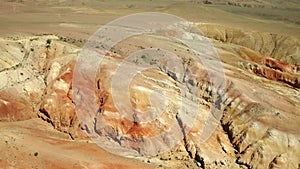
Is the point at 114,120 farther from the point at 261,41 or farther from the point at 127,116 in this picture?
the point at 261,41

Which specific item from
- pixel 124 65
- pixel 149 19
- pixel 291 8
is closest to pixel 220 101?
pixel 124 65

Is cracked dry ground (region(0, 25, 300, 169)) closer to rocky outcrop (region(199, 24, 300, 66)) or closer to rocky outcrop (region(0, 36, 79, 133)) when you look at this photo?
rocky outcrop (region(0, 36, 79, 133))

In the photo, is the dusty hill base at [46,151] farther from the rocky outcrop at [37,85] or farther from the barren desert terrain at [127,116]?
the rocky outcrop at [37,85]

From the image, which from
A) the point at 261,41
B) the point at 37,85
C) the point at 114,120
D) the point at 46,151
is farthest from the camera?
the point at 261,41

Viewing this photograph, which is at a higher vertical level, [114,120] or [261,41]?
[114,120]

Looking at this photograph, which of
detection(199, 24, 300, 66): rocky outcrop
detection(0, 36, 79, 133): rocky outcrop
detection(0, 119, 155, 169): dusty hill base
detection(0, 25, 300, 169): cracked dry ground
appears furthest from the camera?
detection(199, 24, 300, 66): rocky outcrop

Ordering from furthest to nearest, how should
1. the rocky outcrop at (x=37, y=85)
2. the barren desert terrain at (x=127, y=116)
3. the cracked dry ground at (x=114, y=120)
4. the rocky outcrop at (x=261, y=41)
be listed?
the rocky outcrop at (x=261, y=41) → the rocky outcrop at (x=37, y=85) → the barren desert terrain at (x=127, y=116) → the cracked dry ground at (x=114, y=120)

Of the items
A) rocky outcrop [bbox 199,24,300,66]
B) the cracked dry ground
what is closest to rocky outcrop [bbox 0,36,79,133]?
the cracked dry ground

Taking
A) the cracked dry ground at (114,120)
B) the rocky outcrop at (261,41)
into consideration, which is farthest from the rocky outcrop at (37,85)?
the rocky outcrop at (261,41)

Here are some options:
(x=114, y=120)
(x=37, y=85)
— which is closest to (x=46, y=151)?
(x=114, y=120)
